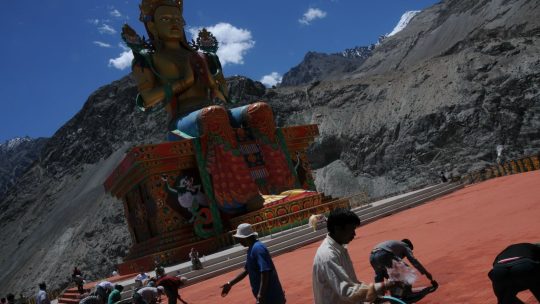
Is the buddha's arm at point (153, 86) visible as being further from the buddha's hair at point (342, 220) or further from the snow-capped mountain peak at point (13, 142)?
the snow-capped mountain peak at point (13, 142)

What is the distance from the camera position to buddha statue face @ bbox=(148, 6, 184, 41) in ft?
60.3

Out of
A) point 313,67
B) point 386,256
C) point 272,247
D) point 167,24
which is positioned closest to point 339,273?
point 386,256

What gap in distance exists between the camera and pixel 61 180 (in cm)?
6200

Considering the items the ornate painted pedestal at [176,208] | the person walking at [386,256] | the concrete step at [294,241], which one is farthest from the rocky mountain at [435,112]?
the person walking at [386,256]

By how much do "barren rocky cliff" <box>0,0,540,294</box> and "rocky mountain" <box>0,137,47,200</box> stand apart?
1518 inches

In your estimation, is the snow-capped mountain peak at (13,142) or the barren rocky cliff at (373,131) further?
the snow-capped mountain peak at (13,142)

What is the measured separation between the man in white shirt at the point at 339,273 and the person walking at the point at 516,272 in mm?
939

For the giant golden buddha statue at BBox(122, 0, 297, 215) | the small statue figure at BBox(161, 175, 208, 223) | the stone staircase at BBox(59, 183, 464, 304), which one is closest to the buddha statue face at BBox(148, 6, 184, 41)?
the giant golden buddha statue at BBox(122, 0, 297, 215)

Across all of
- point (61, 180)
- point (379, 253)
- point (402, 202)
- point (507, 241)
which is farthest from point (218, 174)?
point (61, 180)

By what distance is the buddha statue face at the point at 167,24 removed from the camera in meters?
18.4

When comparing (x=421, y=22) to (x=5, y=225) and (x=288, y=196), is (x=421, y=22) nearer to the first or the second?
(x=5, y=225)

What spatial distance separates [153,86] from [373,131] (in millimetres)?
27724

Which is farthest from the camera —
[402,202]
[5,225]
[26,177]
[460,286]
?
[26,177]

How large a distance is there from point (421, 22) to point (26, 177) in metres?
66.7
